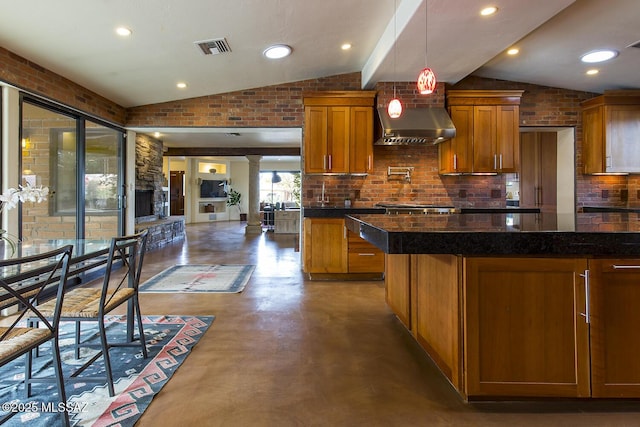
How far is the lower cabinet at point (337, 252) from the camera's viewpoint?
13.9 feet

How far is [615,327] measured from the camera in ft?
5.12

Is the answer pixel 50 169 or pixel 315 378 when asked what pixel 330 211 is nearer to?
pixel 315 378

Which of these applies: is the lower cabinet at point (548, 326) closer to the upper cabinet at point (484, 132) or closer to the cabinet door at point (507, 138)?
the upper cabinet at point (484, 132)

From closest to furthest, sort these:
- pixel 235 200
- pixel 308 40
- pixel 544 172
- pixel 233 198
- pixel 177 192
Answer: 1. pixel 308 40
2. pixel 544 172
3. pixel 177 192
4. pixel 233 198
5. pixel 235 200

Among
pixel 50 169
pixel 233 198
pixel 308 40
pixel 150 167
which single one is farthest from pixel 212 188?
pixel 308 40

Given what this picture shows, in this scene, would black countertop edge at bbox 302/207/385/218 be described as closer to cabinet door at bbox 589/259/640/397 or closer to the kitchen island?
the kitchen island

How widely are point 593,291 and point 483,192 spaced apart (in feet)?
11.5

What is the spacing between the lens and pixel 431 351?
2.03 metres

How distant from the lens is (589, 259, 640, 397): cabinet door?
5.07ft

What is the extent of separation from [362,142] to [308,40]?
1.43m

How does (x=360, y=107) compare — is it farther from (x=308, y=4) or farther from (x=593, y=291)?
(x=593, y=291)

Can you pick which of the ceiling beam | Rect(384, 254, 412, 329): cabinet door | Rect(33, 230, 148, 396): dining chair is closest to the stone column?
the ceiling beam

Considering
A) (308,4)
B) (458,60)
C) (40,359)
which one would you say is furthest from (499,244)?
(458,60)

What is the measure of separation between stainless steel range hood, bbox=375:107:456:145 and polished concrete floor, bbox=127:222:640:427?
202 cm
